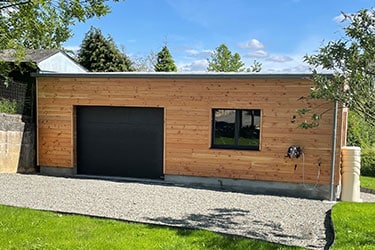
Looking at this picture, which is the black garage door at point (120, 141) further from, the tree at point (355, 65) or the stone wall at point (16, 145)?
the tree at point (355, 65)

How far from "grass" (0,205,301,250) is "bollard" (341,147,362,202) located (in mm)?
5052

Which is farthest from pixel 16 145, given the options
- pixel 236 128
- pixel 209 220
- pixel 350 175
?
pixel 350 175

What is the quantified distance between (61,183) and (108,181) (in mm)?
1330

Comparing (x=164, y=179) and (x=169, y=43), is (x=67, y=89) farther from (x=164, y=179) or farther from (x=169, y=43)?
(x=169, y=43)

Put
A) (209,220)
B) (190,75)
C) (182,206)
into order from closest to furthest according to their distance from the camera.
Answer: (209,220) → (182,206) → (190,75)

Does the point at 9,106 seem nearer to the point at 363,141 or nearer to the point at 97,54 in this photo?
the point at 363,141

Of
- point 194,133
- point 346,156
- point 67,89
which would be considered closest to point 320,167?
point 346,156

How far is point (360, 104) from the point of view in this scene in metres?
4.94

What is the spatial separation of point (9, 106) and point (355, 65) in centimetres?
1056

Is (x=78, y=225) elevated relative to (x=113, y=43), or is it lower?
lower

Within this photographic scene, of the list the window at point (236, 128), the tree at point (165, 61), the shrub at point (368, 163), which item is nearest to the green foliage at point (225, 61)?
the tree at point (165, 61)

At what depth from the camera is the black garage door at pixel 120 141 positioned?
11570 mm

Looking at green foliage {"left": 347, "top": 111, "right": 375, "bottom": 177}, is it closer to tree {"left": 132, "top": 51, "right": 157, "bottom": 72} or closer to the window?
the window

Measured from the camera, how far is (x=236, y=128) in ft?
34.9
